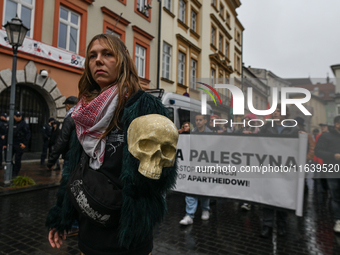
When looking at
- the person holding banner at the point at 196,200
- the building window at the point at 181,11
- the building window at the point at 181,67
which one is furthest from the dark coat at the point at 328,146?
the building window at the point at 181,11

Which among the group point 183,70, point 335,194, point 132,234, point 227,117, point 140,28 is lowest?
point 335,194

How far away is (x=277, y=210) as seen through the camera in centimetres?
401

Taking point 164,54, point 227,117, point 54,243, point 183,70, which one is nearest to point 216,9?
point 183,70

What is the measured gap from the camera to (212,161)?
4.42 meters

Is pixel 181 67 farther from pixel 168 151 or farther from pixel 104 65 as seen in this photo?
pixel 168 151

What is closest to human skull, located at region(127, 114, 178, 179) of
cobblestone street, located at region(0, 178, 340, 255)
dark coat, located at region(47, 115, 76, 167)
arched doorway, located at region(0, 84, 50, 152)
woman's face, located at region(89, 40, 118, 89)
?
woman's face, located at region(89, 40, 118, 89)

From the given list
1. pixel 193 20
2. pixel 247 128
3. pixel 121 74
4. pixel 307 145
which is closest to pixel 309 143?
pixel 307 145

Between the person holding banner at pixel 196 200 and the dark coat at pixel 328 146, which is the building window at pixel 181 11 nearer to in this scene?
the person holding banner at pixel 196 200

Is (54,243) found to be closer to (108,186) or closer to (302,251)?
(108,186)

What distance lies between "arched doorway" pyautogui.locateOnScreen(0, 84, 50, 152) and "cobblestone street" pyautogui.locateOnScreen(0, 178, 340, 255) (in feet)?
18.3

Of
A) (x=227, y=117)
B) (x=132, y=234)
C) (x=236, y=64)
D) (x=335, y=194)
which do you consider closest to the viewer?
(x=132, y=234)

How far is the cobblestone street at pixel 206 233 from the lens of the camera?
3361mm

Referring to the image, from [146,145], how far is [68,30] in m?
11.7

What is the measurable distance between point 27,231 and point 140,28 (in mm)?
13260
